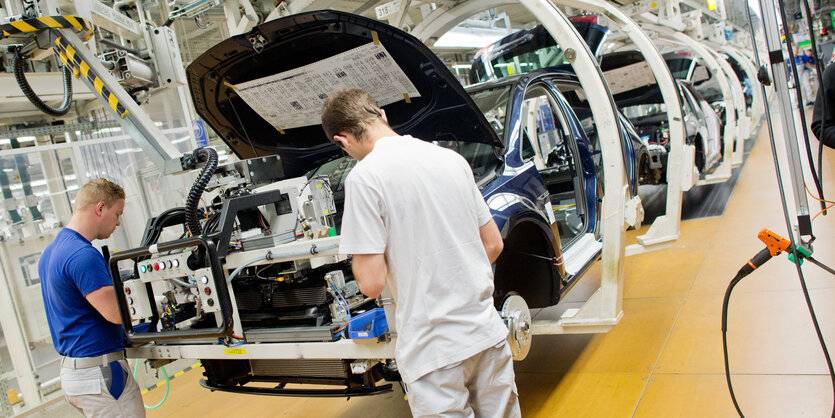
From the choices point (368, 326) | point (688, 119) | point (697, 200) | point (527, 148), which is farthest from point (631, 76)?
point (368, 326)

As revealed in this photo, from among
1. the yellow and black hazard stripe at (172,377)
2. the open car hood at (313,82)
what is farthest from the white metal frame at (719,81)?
the yellow and black hazard stripe at (172,377)

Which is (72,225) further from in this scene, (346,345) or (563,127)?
(563,127)

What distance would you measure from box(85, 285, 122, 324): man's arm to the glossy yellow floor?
4.94 ft

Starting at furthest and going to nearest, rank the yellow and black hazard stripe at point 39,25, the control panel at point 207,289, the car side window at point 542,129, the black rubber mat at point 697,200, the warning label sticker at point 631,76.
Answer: the warning label sticker at point 631,76 → the black rubber mat at point 697,200 → the car side window at point 542,129 → the yellow and black hazard stripe at point 39,25 → the control panel at point 207,289

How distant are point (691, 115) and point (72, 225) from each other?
7.74m

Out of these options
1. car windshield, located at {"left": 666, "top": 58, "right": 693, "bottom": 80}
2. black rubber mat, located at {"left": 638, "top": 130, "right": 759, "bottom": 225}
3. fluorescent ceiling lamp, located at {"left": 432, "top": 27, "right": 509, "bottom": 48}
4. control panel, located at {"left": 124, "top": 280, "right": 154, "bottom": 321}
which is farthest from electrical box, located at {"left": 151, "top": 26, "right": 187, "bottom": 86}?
car windshield, located at {"left": 666, "top": 58, "right": 693, "bottom": 80}

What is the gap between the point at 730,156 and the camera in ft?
27.9

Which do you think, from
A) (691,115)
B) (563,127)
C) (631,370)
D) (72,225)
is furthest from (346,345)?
(691,115)

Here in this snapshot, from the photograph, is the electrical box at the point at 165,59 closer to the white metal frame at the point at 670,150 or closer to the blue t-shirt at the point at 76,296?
the blue t-shirt at the point at 76,296

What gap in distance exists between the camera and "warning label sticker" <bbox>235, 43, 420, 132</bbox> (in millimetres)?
2762

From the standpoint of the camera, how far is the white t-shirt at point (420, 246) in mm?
1745

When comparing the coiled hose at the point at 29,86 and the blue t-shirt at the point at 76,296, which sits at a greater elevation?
the coiled hose at the point at 29,86

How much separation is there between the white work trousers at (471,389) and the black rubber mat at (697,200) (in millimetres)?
5665

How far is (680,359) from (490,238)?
182 cm
